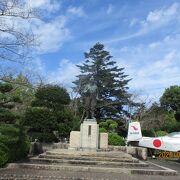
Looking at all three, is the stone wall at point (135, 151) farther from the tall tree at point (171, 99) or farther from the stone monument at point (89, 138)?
the tall tree at point (171, 99)

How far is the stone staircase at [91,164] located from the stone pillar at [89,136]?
3.30 metres

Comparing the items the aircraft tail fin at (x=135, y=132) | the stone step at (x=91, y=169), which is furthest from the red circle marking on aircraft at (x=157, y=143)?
the stone step at (x=91, y=169)

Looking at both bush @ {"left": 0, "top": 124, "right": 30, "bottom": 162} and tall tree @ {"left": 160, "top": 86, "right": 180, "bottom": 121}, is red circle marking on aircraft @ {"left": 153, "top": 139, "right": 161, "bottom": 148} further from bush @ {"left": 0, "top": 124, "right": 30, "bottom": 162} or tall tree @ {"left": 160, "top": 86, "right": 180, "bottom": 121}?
tall tree @ {"left": 160, "top": 86, "right": 180, "bottom": 121}

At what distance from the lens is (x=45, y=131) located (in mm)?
23281

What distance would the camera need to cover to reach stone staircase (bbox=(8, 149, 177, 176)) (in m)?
12.9

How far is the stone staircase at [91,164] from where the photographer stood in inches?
509

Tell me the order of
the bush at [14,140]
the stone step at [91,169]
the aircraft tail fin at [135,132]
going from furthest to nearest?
the aircraft tail fin at [135,132], the bush at [14,140], the stone step at [91,169]

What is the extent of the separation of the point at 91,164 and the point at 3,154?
12.3 ft

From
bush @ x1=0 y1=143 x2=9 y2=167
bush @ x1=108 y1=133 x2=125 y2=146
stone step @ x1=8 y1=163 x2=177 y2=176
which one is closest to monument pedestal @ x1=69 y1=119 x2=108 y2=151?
bush @ x1=108 y1=133 x2=125 y2=146

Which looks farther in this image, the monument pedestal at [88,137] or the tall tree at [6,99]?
the monument pedestal at [88,137]

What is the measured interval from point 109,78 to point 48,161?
3314 centimetres

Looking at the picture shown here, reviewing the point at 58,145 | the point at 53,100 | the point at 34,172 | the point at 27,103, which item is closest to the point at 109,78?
the point at 27,103

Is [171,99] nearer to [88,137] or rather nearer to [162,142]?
[162,142]

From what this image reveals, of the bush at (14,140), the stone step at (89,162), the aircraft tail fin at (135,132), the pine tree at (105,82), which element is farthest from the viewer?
the pine tree at (105,82)
